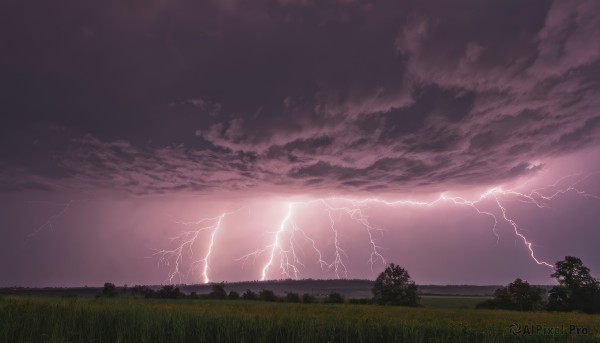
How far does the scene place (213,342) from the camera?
7.80 m

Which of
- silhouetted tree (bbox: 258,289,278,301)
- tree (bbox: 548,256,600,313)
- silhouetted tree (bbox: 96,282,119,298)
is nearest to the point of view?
tree (bbox: 548,256,600,313)

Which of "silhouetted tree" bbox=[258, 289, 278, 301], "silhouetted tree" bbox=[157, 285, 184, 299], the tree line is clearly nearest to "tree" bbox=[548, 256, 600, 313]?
the tree line

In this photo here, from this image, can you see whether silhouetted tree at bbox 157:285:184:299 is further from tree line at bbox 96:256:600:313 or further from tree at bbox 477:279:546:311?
tree at bbox 477:279:546:311

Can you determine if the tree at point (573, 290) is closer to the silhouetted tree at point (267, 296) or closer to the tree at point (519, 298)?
the tree at point (519, 298)

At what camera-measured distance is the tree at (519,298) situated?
51.8 metres

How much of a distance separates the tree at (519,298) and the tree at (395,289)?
1049 centimetres

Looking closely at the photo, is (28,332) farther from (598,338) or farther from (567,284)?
(567,284)

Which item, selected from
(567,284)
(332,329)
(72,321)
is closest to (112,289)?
(72,321)

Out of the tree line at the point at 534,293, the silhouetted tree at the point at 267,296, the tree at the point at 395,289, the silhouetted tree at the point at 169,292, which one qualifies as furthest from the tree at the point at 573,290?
the silhouetted tree at the point at 169,292

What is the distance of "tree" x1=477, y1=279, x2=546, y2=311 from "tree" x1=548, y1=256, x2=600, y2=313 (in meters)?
1.79

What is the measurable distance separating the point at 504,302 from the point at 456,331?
54.1 metres

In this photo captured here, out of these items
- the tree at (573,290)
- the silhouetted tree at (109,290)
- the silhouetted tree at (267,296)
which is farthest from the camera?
the silhouetted tree at (267,296)

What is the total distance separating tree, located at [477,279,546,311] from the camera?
5178cm

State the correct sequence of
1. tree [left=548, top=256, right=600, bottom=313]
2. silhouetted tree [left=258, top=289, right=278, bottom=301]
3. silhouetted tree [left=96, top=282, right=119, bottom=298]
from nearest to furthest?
Result: tree [left=548, top=256, right=600, bottom=313] < silhouetted tree [left=96, top=282, right=119, bottom=298] < silhouetted tree [left=258, top=289, right=278, bottom=301]
